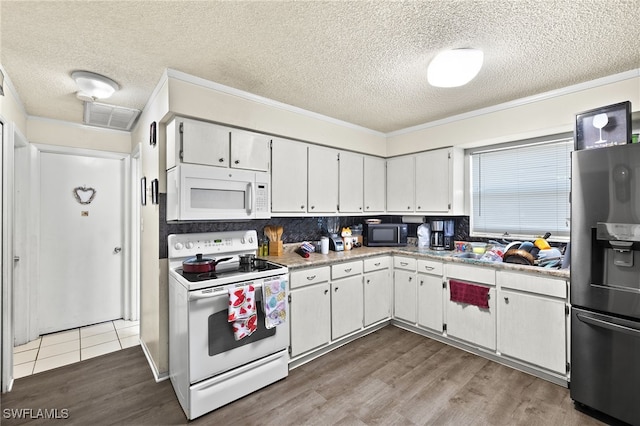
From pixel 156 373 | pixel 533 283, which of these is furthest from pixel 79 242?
pixel 533 283

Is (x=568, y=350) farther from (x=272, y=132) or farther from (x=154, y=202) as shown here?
(x=154, y=202)

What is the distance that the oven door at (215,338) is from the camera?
202cm

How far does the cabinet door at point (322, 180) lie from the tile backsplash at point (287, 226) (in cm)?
34

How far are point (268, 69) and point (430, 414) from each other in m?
2.76

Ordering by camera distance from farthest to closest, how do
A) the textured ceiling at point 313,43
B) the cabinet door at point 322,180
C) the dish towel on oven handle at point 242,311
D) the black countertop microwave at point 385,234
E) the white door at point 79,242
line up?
the black countertop microwave at point 385,234
the white door at point 79,242
the cabinet door at point 322,180
the dish towel on oven handle at point 242,311
the textured ceiling at point 313,43

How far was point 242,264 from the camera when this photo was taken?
258cm

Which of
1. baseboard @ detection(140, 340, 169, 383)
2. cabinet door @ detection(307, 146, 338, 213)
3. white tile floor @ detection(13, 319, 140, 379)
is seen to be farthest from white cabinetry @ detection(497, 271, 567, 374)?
white tile floor @ detection(13, 319, 140, 379)

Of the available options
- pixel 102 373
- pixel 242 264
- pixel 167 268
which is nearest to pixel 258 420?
pixel 242 264

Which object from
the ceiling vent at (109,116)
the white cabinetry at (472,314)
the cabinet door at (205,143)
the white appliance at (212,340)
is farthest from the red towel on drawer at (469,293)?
the ceiling vent at (109,116)

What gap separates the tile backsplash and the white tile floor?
152 cm

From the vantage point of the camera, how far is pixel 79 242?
3.55 m

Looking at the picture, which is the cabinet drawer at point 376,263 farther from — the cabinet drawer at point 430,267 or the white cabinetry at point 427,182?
the white cabinetry at point 427,182

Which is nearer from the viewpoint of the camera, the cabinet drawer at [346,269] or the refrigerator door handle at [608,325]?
the refrigerator door handle at [608,325]

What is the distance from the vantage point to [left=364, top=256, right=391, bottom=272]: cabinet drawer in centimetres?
328
